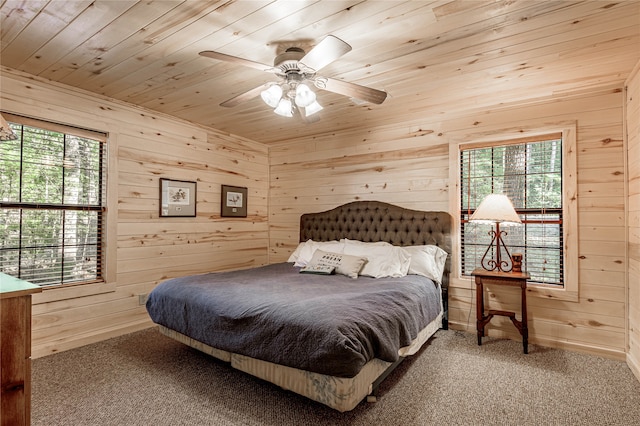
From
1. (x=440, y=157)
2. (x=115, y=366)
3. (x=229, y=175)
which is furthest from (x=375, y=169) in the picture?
(x=115, y=366)

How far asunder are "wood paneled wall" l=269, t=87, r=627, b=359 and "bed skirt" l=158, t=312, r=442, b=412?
1697mm

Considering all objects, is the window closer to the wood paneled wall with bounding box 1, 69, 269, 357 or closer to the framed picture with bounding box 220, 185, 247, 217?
the wood paneled wall with bounding box 1, 69, 269, 357

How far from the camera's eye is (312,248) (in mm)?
4082

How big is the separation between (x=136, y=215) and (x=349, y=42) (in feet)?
9.02

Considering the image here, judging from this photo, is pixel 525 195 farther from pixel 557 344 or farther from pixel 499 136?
pixel 557 344

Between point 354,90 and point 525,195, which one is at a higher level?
point 354,90

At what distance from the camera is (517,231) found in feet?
11.2

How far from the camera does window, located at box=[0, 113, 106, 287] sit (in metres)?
2.73

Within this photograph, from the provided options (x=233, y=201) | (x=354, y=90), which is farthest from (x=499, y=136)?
(x=233, y=201)

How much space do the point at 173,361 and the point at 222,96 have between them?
242 cm

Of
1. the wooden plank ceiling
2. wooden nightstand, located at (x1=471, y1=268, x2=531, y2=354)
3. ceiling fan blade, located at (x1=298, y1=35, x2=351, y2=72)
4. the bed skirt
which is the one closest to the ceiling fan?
ceiling fan blade, located at (x1=298, y1=35, x2=351, y2=72)

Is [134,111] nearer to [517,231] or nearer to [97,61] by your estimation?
[97,61]

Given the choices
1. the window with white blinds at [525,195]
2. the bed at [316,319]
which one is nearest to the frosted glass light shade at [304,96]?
the bed at [316,319]

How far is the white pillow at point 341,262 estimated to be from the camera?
3.26 m
